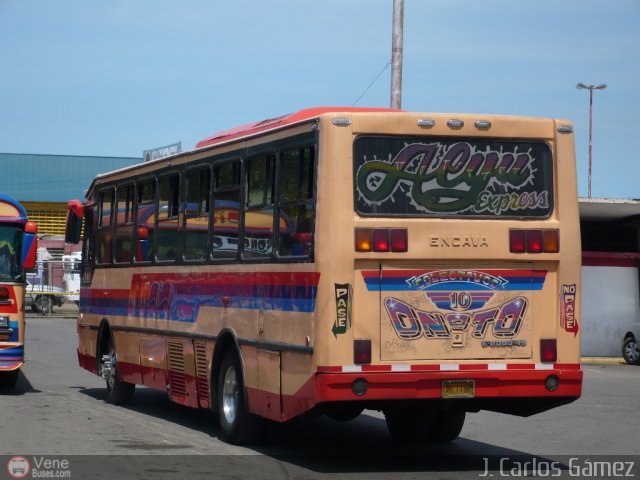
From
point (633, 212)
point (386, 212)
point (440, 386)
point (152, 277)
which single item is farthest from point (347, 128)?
point (633, 212)

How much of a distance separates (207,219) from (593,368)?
1626 centimetres

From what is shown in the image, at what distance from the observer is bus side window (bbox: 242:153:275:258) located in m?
11.7

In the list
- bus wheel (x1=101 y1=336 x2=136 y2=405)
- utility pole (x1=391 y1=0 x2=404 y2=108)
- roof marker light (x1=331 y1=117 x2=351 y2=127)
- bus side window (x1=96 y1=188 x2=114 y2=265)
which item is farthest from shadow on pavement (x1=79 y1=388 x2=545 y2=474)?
utility pole (x1=391 y1=0 x2=404 y2=108)

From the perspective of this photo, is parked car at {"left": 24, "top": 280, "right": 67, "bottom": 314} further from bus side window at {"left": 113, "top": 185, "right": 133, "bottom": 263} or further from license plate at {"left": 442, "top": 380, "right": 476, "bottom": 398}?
license plate at {"left": 442, "top": 380, "right": 476, "bottom": 398}

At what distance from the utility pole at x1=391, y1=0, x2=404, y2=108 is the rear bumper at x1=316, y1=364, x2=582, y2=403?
1055cm

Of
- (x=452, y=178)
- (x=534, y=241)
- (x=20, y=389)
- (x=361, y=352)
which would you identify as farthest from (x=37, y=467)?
(x=20, y=389)

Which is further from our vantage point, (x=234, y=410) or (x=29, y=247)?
(x=29, y=247)

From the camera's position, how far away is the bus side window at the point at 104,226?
16862 mm

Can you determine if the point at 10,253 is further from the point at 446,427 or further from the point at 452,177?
the point at 452,177

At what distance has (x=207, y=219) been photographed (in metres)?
13.2

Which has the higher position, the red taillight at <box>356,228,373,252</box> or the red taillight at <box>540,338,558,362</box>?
the red taillight at <box>356,228,373,252</box>

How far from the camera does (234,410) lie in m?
12.4

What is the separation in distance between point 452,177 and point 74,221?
322 inches

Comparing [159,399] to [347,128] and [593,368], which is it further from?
[593,368]
